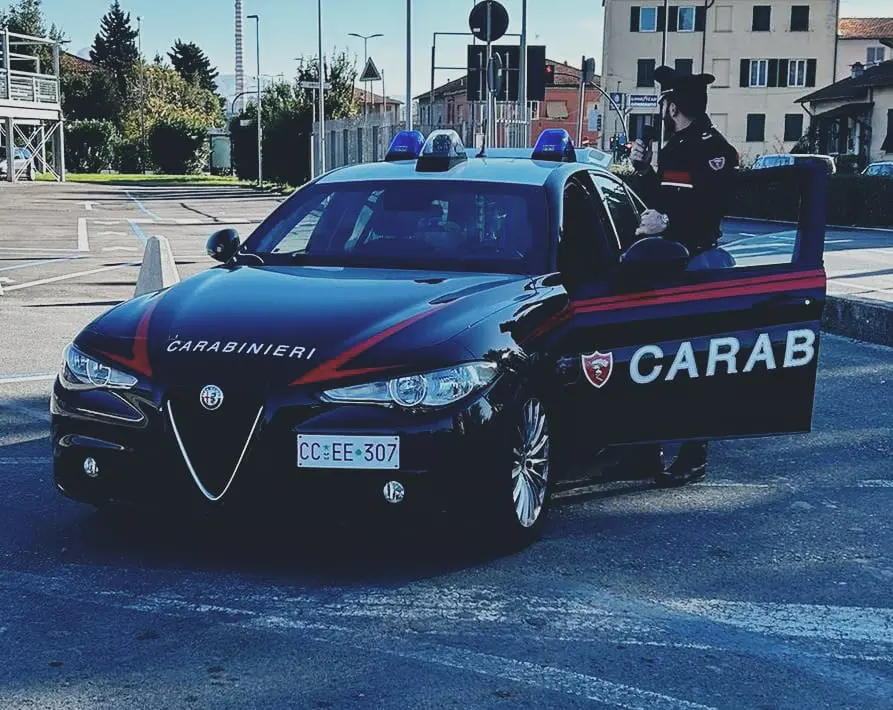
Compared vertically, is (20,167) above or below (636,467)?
below

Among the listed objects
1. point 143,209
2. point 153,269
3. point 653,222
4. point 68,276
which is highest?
point 653,222

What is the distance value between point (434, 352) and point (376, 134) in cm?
3545

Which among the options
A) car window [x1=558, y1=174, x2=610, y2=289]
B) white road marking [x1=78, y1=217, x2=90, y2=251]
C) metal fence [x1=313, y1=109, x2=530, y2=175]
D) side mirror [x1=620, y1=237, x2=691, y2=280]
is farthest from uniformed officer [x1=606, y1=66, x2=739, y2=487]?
metal fence [x1=313, y1=109, x2=530, y2=175]

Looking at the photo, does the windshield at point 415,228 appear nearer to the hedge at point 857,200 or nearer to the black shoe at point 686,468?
the black shoe at point 686,468

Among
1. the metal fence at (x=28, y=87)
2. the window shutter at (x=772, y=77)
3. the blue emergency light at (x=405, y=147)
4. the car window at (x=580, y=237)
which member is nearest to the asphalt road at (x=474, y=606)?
the car window at (x=580, y=237)

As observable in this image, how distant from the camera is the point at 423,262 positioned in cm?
603

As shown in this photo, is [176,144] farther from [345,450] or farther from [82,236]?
[345,450]

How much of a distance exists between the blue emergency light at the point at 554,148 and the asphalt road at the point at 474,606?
1.59 m

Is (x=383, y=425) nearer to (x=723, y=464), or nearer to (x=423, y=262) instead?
(x=423, y=262)

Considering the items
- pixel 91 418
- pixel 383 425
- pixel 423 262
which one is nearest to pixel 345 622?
pixel 383 425

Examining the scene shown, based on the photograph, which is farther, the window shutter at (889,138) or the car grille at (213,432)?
the window shutter at (889,138)

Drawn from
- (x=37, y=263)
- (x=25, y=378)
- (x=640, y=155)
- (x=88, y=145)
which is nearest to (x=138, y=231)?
(x=37, y=263)

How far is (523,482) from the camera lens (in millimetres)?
5312

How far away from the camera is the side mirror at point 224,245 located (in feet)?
21.7
